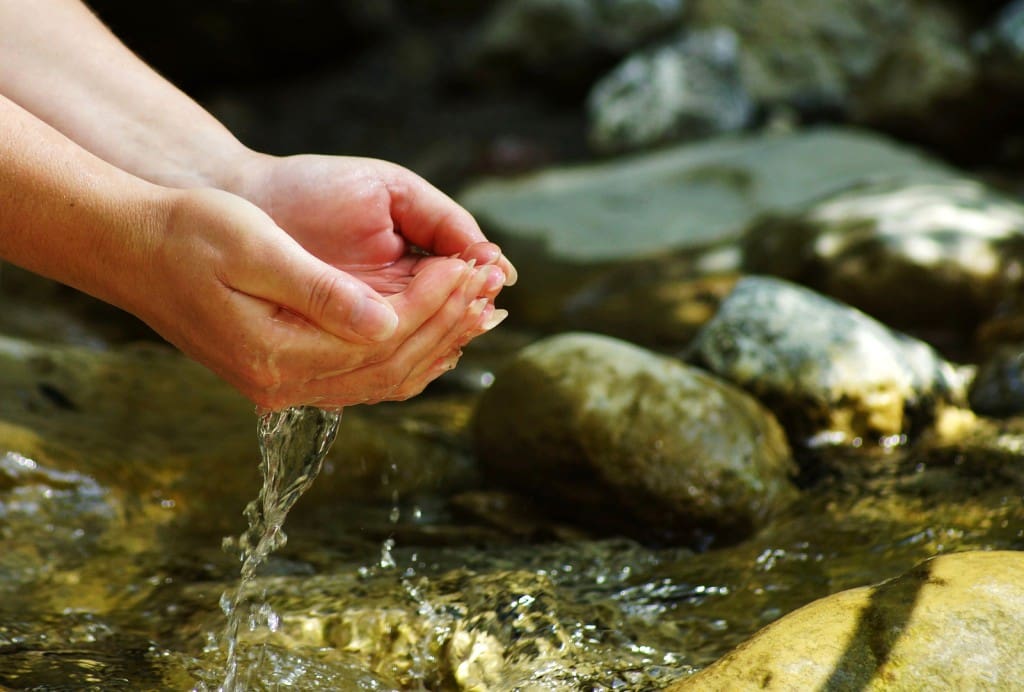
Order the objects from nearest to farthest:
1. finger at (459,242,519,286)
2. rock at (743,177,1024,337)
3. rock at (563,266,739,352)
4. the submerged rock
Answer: finger at (459,242,519,286)
the submerged rock
rock at (743,177,1024,337)
rock at (563,266,739,352)

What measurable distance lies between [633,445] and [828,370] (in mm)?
909

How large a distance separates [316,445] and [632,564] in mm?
933

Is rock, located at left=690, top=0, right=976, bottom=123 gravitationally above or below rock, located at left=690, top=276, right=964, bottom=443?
above

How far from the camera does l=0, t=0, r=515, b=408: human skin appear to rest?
79.3 inches

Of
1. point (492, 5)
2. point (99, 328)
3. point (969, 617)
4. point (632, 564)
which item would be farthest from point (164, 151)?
point (492, 5)

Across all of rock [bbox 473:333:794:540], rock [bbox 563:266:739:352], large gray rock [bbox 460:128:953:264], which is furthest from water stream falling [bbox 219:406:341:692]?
large gray rock [bbox 460:128:953:264]

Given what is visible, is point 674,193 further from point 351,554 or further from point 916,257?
point 351,554

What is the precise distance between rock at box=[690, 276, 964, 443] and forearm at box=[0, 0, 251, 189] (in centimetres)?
202

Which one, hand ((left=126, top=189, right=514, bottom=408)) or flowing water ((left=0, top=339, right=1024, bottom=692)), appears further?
flowing water ((left=0, top=339, right=1024, bottom=692))

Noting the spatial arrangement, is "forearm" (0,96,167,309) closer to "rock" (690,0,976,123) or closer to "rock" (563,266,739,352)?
"rock" (563,266,739,352)

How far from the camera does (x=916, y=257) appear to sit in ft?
16.2

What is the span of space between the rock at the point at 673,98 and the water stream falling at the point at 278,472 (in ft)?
22.8

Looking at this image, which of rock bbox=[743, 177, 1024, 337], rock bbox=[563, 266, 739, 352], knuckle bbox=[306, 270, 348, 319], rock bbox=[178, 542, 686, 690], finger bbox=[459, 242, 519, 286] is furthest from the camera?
rock bbox=[563, 266, 739, 352]

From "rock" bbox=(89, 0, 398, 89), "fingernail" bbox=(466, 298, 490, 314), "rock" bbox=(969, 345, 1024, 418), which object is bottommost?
"rock" bbox=(969, 345, 1024, 418)
